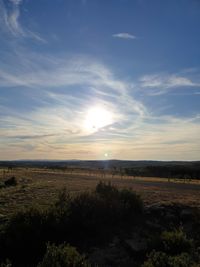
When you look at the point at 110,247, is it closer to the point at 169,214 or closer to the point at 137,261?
the point at 137,261

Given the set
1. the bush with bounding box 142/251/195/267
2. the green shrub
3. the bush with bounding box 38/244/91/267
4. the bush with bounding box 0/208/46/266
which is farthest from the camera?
the bush with bounding box 0/208/46/266

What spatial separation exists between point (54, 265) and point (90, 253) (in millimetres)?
3867

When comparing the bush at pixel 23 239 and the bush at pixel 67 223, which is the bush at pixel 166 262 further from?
the bush at pixel 23 239

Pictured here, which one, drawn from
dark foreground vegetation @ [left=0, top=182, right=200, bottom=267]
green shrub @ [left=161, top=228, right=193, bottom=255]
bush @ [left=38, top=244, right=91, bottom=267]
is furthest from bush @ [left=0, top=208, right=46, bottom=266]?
green shrub @ [left=161, top=228, right=193, bottom=255]

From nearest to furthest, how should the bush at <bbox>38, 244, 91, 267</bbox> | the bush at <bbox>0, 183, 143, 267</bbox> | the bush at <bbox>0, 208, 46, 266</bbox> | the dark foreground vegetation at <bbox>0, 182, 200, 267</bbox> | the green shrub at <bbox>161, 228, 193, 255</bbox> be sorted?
the bush at <bbox>38, 244, 91, 267</bbox> → the dark foreground vegetation at <bbox>0, 182, 200, 267</bbox> → the green shrub at <bbox>161, 228, 193, 255</bbox> → the bush at <bbox>0, 208, 46, 266</bbox> → the bush at <bbox>0, 183, 143, 267</bbox>

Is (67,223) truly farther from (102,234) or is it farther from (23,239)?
(23,239)

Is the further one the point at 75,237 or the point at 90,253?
the point at 75,237

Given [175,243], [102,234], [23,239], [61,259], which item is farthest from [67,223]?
[61,259]

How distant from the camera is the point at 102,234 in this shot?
13.8m

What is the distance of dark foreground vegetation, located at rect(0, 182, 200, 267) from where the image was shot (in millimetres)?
10815

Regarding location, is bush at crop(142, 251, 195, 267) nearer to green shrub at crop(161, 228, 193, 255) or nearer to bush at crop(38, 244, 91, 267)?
green shrub at crop(161, 228, 193, 255)

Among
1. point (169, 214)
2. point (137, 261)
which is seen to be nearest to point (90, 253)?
point (137, 261)

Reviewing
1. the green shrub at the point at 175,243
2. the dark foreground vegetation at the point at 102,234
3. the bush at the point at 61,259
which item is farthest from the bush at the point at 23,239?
the green shrub at the point at 175,243

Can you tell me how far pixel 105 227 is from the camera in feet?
47.2
